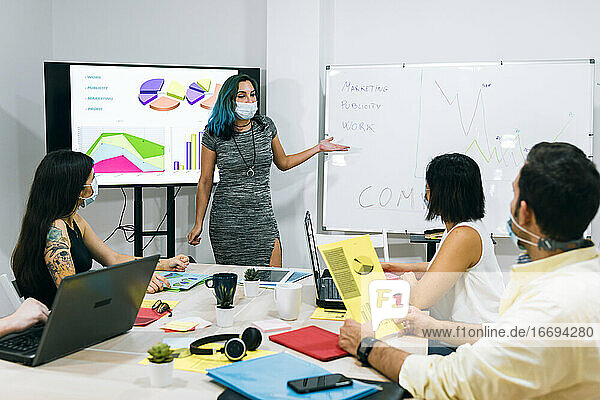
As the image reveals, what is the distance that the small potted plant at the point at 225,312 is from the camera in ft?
5.57

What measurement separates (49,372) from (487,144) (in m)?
2.86

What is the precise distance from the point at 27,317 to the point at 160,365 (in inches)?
20.5

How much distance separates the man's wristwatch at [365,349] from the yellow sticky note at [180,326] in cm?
51

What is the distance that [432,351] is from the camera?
5.22 ft

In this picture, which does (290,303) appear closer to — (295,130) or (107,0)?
(295,130)

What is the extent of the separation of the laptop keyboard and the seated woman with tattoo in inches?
14.0

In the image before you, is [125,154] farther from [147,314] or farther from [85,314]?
[85,314]

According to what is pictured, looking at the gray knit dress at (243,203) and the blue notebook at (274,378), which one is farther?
the gray knit dress at (243,203)

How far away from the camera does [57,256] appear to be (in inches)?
73.7

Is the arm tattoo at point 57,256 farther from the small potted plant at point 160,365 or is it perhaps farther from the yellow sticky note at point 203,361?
the small potted plant at point 160,365

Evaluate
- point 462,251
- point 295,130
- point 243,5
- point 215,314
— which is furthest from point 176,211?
point 462,251

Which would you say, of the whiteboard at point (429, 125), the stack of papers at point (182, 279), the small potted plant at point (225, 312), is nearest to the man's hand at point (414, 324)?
the small potted plant at point (225, 312)

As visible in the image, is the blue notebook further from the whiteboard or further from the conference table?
the whiteboard

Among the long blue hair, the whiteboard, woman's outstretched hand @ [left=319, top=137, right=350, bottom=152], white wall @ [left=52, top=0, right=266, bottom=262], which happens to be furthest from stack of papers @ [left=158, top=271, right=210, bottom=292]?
white wall @ [left=52, top=0, right=266, bottom=262]
